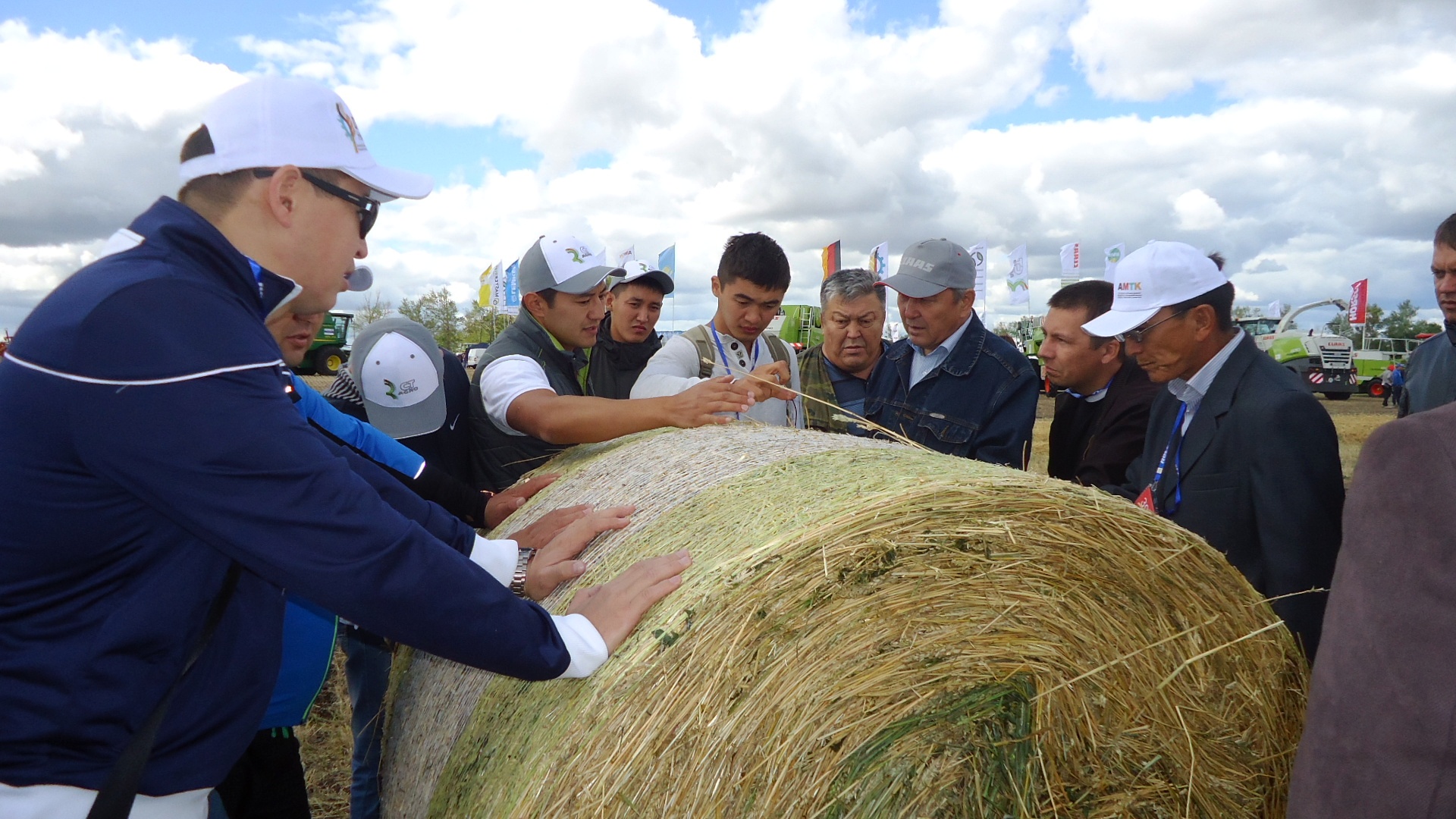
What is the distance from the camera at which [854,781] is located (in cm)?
203

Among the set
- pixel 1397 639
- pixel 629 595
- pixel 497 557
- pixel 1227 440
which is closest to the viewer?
pixel 1397 639

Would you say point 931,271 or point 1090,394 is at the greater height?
point 931,271

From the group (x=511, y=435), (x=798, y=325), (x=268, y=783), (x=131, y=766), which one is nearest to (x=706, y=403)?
(x=511, y=435)

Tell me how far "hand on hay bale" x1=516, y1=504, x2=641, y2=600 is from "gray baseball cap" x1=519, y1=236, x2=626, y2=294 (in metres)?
1.49

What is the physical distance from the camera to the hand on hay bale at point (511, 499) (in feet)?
10.9

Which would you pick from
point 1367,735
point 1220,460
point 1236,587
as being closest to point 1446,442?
point 1367,735

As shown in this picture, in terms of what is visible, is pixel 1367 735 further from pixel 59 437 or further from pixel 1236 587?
pixel 59 437

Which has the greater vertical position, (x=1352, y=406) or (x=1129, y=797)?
(x=1129, y=797)

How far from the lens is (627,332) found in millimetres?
5102

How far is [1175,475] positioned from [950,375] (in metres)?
1.31

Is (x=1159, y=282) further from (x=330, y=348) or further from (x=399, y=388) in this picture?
(x=330, y=348)

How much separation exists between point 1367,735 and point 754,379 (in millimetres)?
2330

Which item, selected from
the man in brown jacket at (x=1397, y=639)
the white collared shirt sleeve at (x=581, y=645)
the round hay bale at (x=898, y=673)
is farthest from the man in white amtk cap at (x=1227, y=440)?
the white collared shirt sleeve at (x=581, y=645)

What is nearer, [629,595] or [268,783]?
[629,595]
